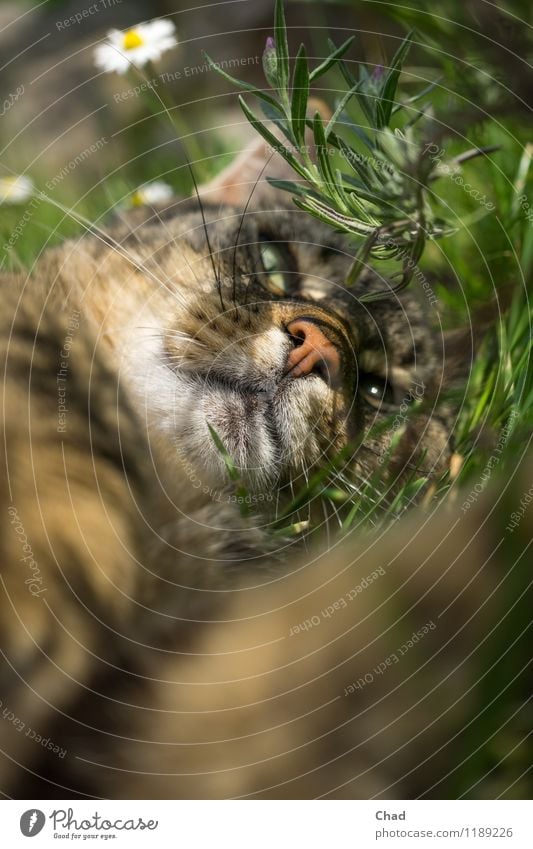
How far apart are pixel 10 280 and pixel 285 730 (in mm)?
929

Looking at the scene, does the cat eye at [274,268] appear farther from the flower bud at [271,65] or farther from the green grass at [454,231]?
the flower bud at [271,65]

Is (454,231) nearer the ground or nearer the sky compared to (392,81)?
nearer the ground

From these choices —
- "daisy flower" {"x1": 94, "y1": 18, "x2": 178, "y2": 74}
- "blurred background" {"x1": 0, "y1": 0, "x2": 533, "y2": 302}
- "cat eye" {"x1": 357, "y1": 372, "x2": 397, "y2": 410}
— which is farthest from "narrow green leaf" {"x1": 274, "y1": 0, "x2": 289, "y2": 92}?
"daisy flower" {"x1": 94, "y1": 18, "x2": 178, "y2": 74}

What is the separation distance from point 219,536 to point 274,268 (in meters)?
0.51

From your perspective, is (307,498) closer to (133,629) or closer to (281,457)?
(281,457)

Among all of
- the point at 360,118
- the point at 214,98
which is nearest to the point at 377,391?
the point at 360,118

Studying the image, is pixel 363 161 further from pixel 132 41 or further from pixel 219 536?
pixel 132 41

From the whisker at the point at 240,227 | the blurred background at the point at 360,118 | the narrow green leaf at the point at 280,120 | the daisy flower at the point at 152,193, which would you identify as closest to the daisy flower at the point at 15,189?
the blurred background at the point at 360,118

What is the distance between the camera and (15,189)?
168 cm

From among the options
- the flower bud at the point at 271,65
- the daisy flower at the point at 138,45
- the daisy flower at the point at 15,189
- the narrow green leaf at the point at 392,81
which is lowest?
the narrow green leaf at the point at 392,81

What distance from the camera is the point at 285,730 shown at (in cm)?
78

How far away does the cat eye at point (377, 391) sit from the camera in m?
1.30

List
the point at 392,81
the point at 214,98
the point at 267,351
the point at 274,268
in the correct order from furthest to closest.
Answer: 1. the point at 214,98
2. the point at 274,268
3. the point at 267,351
4. the point at 392,81
